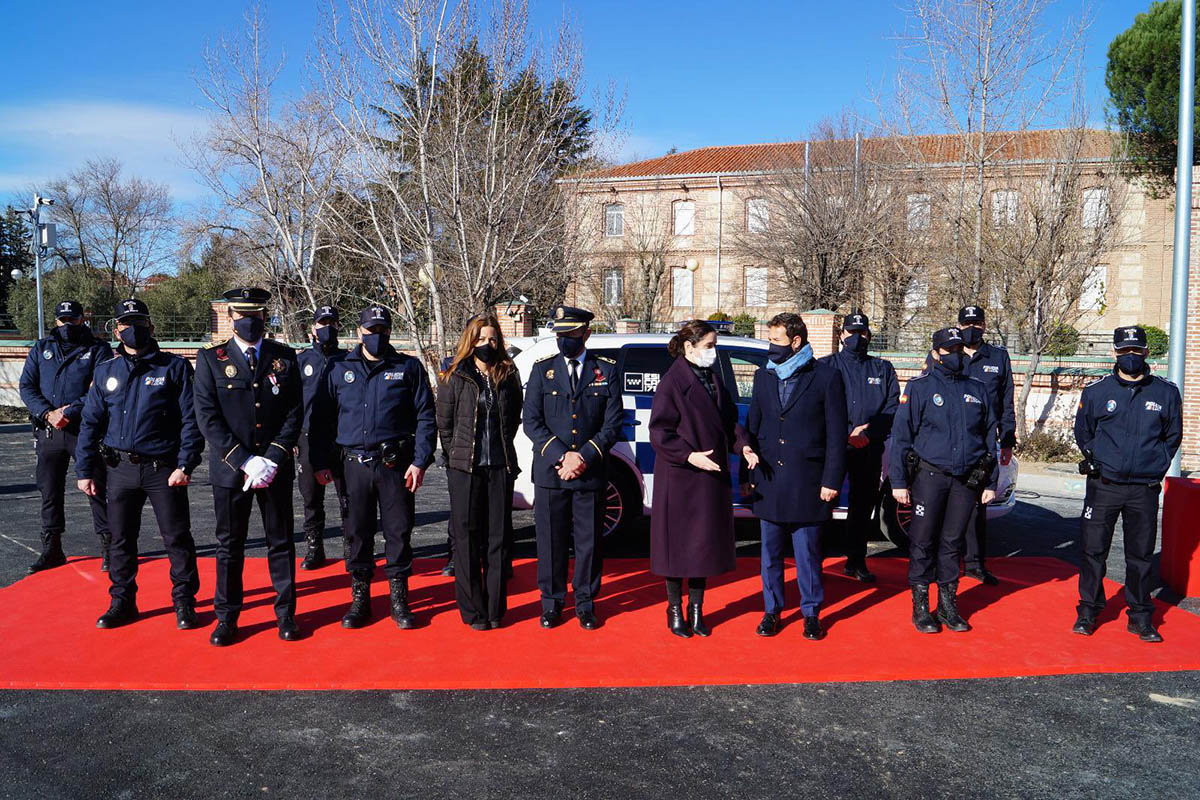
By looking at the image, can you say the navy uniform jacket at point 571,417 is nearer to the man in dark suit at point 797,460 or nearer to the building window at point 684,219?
the man in dark suit at point 797,460

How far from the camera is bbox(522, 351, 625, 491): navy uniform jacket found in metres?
5.81

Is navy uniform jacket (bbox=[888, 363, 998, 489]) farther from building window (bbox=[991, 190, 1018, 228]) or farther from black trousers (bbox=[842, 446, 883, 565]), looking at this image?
building window (bbox=[991, 190, 1018, 228])

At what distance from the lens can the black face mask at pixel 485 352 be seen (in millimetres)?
5730

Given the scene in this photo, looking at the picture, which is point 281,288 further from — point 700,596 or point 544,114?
point 700,596

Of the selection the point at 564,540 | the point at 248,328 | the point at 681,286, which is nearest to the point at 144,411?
the point at 248,328

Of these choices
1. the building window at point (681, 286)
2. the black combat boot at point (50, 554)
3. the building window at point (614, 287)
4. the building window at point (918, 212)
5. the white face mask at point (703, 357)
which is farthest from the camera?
the building window at point (681, 286)

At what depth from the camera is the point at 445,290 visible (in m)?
15.6

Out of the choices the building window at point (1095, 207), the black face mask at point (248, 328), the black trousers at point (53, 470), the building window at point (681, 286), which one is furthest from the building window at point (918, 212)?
the building window at point (681, 286)

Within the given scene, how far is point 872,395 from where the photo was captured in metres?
6.94

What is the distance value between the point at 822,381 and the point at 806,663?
5.44 feet

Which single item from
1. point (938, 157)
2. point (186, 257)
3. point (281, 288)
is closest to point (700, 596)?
point (938, 157)

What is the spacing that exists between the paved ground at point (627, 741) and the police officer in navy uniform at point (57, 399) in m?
2.88

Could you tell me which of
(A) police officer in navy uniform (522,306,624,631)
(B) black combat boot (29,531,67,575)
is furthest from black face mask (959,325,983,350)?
(B) black combat boot (29,531,67,575)

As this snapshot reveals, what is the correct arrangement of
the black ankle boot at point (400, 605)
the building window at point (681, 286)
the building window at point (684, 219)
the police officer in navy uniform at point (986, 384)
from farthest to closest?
the building window at point (681, 286), the building window at point (684, 219), the police officer in navy uniform at point (986, 384), the black ankle boot at point (400, 605)
